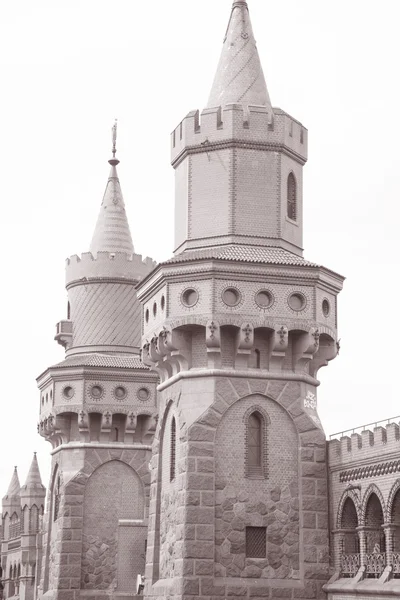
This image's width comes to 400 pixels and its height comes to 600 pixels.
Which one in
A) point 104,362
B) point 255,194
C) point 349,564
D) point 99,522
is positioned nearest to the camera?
point 349,564

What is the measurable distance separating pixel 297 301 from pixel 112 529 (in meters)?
15.9

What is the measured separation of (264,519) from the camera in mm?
33281

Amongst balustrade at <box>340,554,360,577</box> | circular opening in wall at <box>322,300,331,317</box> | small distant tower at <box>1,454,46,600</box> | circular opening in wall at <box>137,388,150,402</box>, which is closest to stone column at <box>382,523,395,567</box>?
balustrade at <box>340,554,360,577</box>

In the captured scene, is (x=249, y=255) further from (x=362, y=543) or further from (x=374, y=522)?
(x=362, y=543)

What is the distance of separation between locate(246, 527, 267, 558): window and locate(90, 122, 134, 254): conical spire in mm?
18680

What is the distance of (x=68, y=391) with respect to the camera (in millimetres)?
46750

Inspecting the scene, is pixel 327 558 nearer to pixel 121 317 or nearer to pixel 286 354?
pixel 286 354

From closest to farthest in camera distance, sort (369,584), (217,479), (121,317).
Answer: (369,584) < (217,479) < (121,317)

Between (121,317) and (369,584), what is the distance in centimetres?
2001

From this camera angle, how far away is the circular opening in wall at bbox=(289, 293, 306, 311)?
3453 centimetres

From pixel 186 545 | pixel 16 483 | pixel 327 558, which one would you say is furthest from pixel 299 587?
pixel 16 483

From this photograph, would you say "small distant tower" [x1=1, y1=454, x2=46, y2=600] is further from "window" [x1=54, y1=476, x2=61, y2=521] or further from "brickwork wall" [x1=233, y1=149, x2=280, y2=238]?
"brickwork wall" [x1=233, y1=149, x2=280, y2=238]

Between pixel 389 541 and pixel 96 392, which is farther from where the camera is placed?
pixel 96 392

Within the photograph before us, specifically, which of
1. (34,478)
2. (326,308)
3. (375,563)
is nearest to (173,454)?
(326,308)
